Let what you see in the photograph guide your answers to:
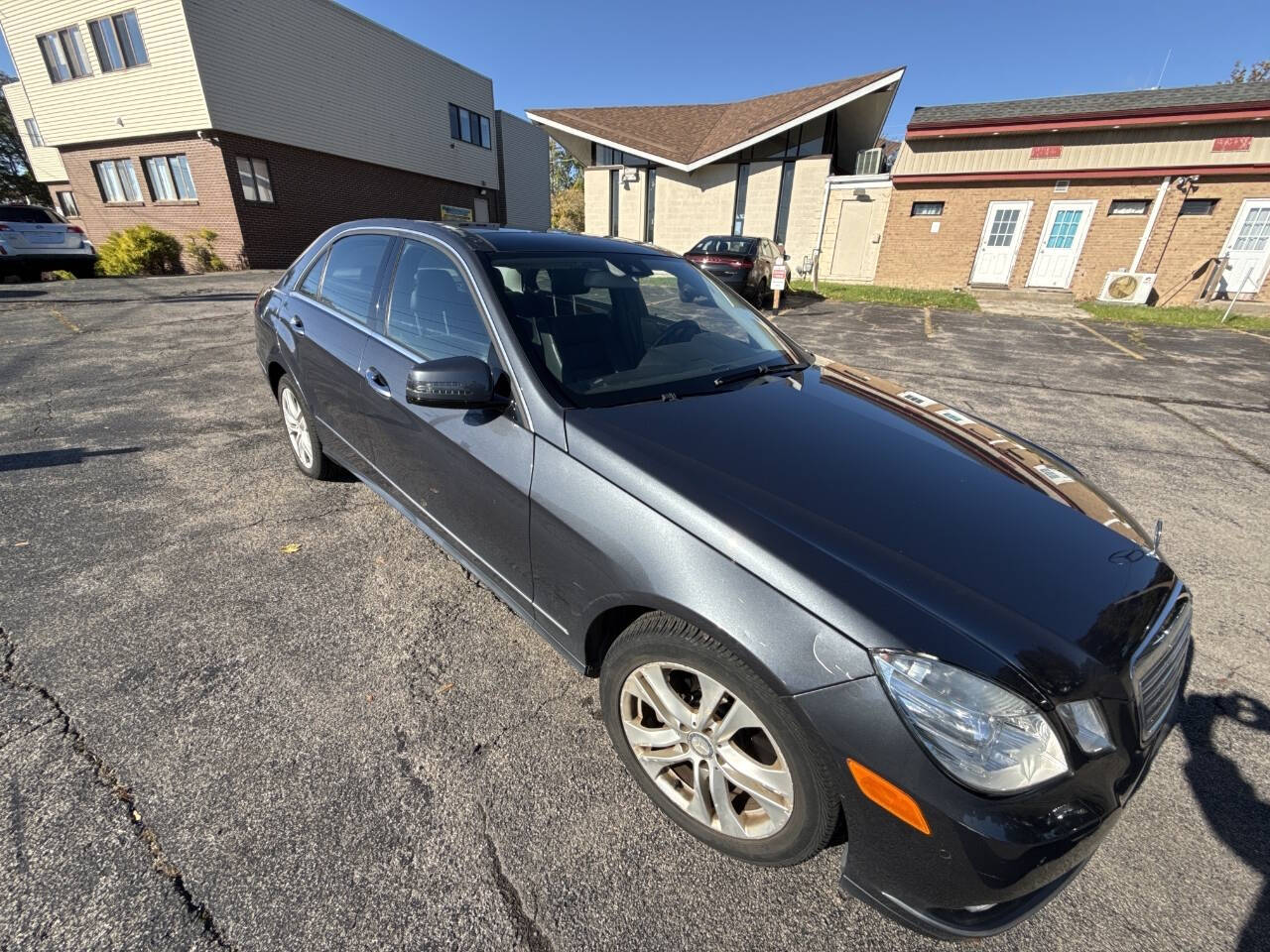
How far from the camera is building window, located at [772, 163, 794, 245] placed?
18.2m

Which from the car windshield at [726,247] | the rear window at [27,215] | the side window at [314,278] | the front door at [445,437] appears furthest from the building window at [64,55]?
the front door at [445,437]

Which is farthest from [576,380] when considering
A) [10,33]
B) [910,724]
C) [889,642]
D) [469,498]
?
[10,33]

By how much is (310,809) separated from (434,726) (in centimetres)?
43

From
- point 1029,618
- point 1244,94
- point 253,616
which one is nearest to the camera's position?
point 1029,618


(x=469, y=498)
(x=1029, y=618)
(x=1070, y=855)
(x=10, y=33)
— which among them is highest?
(x=10, y=33)

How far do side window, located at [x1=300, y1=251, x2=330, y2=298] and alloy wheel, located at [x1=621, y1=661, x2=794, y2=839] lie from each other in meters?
3.07

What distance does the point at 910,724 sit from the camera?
1214 millimetres

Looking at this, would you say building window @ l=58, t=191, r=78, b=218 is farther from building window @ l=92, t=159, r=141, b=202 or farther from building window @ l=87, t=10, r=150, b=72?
building window @ l=87, t=10, r=150, b=72

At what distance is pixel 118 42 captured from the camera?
1664 cm

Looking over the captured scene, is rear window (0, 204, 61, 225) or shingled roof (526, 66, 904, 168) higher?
shingled roof (526, 66, 904, 168)

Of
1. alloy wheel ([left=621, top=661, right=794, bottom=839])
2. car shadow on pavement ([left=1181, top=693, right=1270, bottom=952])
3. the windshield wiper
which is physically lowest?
car shadow on pavement ([left=1181, top=693, right=1270, bottom=952])

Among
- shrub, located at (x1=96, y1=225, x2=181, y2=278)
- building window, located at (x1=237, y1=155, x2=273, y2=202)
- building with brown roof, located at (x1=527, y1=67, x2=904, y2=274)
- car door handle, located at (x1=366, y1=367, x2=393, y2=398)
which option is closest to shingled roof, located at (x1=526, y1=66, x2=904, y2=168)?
building with brown roof, located at (x1=527, y1=67, x2=904, y2=274)

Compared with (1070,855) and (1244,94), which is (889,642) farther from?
(1244,94)

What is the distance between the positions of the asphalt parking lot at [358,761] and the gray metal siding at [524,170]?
91.5 ft
